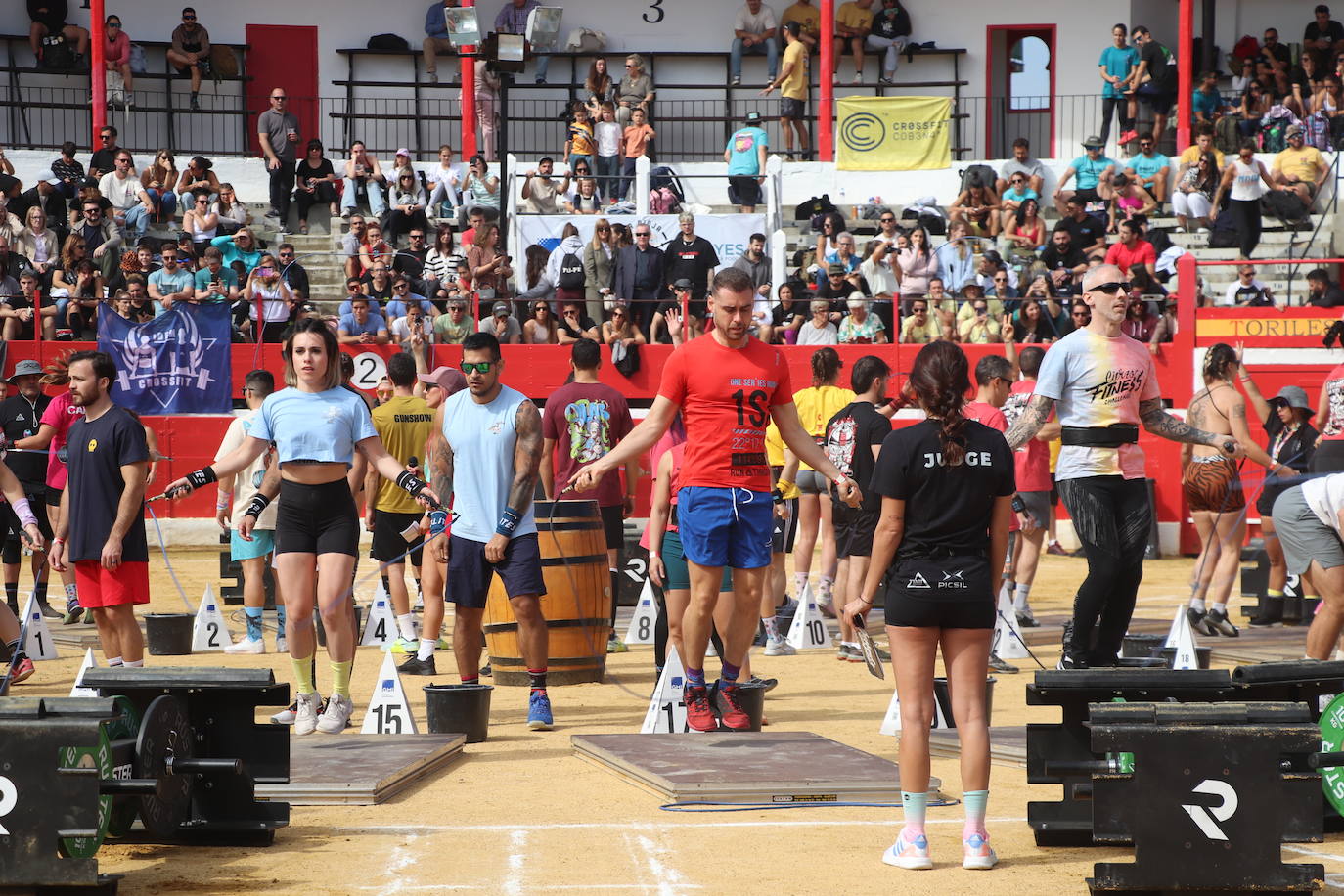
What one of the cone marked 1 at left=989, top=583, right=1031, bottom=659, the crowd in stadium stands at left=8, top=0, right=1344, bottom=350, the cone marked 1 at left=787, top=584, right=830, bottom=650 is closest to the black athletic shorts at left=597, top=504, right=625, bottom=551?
the cone marked 1 at left=787, top=584, right=830, bottom=650

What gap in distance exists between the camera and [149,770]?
18.9ft

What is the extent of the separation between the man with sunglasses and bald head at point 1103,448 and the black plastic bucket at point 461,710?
3.03m

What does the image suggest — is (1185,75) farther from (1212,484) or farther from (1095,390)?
(1095,390)

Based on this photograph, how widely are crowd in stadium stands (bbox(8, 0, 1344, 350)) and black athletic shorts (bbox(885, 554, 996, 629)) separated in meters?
14.1

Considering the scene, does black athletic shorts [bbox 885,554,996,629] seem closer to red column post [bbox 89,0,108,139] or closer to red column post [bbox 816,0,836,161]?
red column post [bbox 816,0,836,161]

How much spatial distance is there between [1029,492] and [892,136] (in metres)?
14.4

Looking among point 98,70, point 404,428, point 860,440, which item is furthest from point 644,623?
point 98,70

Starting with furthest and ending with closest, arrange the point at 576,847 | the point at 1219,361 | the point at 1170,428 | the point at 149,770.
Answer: the point at 1219,361 → the point at 1170,428 → the point at 576,847 → the point at 149,770

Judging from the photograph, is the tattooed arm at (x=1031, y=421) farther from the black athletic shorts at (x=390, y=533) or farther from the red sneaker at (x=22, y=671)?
the red sneaker at (x=22, y=671)

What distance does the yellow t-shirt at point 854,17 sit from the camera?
94.3 ft

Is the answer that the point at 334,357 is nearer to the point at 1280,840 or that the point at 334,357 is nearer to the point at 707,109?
the point at 1280,840

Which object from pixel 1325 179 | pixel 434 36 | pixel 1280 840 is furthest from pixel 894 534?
pixel 434 36

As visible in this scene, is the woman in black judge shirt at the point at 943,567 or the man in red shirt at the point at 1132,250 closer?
the woman in black judge shirt at the point at 943,567

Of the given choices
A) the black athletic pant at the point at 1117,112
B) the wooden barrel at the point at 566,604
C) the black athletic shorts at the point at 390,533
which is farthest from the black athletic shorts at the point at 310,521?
the black athletic pant at the point at 1117,112
